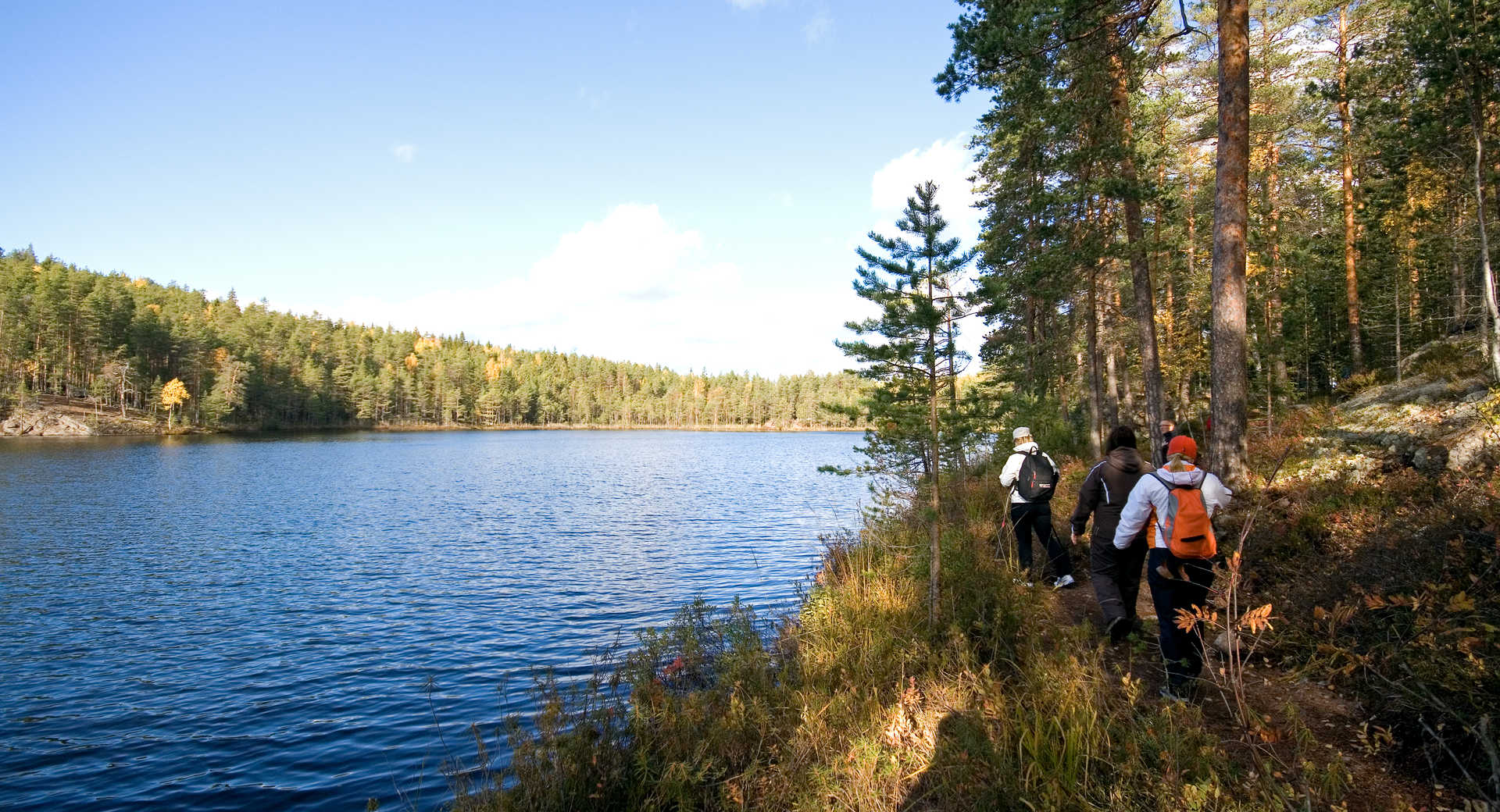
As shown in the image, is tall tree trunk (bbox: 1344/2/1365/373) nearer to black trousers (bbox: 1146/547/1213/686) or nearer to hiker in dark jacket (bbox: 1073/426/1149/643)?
hiker in dark jacket (bbox: 1073/426/1149/643)

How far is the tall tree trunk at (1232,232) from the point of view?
8805mm

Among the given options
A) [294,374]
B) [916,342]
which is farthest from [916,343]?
[294,374]

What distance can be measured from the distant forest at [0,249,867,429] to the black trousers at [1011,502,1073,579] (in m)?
2.54

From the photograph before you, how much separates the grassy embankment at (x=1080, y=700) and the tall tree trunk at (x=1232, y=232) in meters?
0.69

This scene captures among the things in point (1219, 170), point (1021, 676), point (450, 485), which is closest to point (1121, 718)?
point (1021, 676)

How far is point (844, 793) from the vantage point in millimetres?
4754

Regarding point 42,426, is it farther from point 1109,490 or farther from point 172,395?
point 1109,490

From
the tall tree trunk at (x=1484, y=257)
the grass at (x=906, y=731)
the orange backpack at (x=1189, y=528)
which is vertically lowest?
the grass at (x=906, y=731)

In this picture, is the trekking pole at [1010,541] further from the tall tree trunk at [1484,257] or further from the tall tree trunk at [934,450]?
the tall tree trunk at [1484,257]

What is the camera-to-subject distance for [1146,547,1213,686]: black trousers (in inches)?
203

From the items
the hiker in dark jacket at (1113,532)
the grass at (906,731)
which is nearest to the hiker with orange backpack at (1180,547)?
the grass at (906,731)

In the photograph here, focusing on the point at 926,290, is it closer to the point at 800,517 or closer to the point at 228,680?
the point at 228,680

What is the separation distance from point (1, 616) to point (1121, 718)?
59.1 feet

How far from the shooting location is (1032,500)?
29.0 feet
